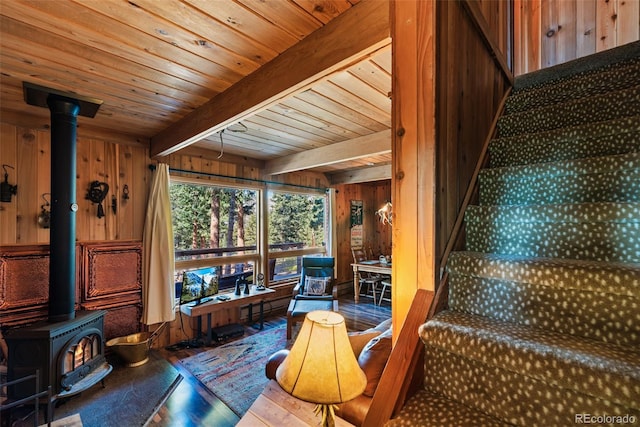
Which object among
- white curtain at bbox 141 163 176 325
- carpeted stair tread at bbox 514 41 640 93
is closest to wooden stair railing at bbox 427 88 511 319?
carpeted stair tread at bbox 514 41 640 93

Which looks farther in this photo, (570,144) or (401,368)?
(570,144)

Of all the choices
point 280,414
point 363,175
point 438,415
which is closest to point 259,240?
point 363,175

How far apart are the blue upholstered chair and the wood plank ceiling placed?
7.40 feet

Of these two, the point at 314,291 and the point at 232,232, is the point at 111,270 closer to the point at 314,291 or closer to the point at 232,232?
the point at 232,232

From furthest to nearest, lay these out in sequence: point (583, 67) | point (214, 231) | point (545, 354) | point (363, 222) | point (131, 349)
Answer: point (363, 222) → point (214, 231) → point (131, 349) → point (583, 67) → point (545, 354)

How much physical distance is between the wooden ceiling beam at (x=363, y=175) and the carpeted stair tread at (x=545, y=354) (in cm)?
387

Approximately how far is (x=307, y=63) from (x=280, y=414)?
1695 millimetres

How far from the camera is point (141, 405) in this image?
219 centimetres

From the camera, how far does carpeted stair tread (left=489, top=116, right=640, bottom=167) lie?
118 centimetres

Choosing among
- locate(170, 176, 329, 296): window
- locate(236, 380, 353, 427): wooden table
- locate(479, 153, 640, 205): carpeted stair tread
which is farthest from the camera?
locate(170, 176, 329, 296): window

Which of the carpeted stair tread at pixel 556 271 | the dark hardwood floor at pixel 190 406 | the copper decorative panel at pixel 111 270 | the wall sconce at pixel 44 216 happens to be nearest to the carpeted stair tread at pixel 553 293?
the carpeted stair tread at pixel 556 271

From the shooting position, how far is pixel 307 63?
1.38 meters

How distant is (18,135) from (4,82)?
33.1 inches

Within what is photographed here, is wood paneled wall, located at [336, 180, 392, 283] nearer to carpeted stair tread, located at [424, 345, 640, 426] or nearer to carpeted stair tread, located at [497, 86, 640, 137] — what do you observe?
carpeted stair tread, located at [497, 86, 640, 137]
